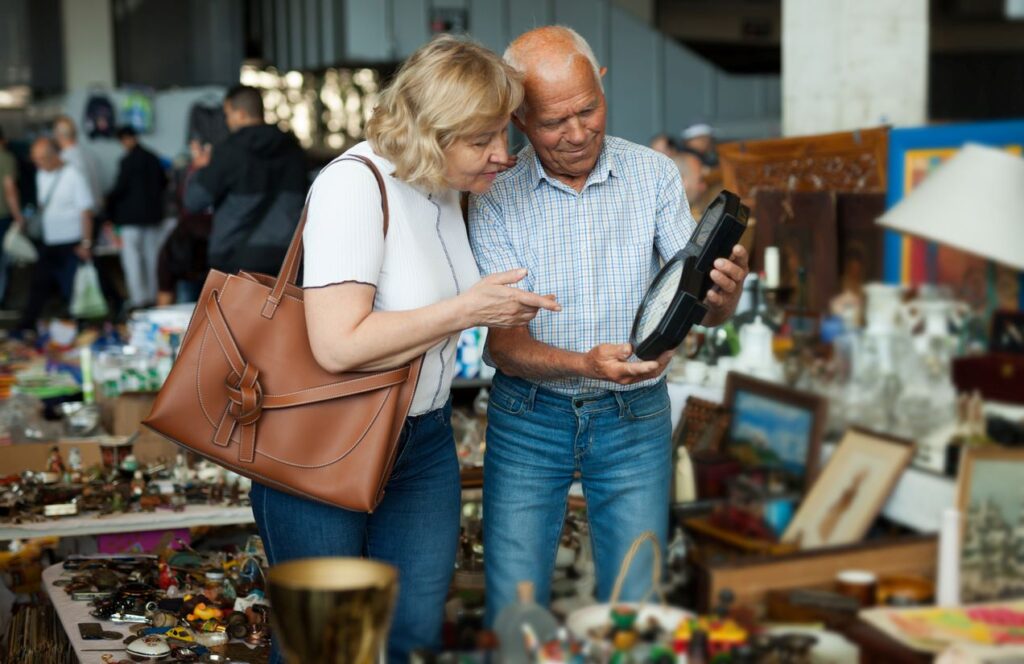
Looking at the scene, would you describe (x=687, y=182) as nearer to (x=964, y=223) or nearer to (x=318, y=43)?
(x=964, y=223)

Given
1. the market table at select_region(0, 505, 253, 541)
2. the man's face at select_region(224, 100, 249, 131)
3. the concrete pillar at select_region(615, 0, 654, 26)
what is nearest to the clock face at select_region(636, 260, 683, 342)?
the market table at select_region(0, 505, 253, 541)

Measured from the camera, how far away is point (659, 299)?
1869mm

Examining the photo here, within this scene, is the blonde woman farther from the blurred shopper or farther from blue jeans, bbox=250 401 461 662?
the blurred shopper

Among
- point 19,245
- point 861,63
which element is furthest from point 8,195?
point 861,63

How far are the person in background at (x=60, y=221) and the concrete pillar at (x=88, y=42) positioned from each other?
2.87 metres

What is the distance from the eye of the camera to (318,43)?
10688mm

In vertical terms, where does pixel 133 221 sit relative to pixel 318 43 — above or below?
below

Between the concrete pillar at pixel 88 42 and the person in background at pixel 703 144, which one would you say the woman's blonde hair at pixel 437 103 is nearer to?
the person in background at pixel 703 144

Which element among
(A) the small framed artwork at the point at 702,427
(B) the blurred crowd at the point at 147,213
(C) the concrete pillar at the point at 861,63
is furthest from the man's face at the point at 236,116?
(A) the small framed artwork at the point at 702,427

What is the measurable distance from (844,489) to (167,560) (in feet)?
7.47

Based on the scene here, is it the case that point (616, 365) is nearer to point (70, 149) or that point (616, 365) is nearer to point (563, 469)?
point (563, 469)

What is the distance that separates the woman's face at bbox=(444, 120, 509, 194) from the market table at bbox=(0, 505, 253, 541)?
1.65 metres

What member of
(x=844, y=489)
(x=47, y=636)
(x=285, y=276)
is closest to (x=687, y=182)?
(x=47, y=636)

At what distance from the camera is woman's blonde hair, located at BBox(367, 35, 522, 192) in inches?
70.2
